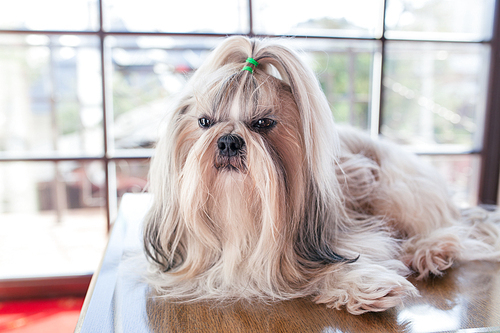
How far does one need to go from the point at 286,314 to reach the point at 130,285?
0.43 m

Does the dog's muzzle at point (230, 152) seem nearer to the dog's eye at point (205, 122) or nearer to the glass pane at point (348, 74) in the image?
the dog's eye at point (205, 122)

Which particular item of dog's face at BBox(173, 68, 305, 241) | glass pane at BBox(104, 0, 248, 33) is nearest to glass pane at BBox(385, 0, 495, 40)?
glass pane at BBox(104, 0, 248, 33)

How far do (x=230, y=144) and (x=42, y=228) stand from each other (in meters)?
2.01

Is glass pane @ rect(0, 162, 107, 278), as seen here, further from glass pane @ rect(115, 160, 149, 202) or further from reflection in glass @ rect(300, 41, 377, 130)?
reflection in glass @ rect(300, 41, 377, 130)

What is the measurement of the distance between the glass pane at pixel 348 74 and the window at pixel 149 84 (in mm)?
12

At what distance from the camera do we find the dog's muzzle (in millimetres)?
856

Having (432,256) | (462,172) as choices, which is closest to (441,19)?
(462,172)

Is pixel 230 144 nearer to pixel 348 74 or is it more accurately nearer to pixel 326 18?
pixel 326 18

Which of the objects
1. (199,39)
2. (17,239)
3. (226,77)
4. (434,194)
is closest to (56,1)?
(199,39)

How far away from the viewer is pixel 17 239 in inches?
86.1

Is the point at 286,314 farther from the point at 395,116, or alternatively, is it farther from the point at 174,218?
the point at 395,116

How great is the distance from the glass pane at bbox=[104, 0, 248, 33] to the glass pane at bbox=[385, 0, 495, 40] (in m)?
0.90

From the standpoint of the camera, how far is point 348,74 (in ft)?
8.78

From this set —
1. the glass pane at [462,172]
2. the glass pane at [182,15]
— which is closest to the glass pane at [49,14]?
the glass pane at [182,15]
